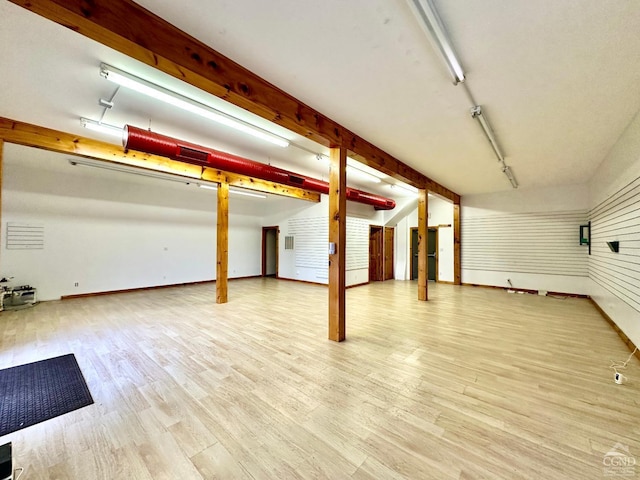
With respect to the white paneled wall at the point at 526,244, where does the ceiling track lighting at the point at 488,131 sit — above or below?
above

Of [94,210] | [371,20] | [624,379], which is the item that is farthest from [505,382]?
[94,210]

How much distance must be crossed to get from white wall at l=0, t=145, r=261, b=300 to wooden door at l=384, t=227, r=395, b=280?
5.95 metres

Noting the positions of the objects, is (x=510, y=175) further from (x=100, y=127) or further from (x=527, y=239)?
(x=100, y=127)

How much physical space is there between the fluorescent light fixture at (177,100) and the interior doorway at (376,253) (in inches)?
246

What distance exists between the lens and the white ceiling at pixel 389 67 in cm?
173

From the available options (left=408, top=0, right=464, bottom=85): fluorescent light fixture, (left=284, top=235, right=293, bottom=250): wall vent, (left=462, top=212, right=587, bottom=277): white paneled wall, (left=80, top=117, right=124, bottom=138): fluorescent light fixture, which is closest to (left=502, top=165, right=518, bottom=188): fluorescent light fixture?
(left=462, top=212, right=587, bottom=277): white paneled wall

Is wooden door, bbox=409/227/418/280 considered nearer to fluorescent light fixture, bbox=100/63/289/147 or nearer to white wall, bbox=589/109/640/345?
white wall, bbox=589/109/640/345

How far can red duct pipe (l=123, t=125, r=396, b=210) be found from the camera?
10.8 feet

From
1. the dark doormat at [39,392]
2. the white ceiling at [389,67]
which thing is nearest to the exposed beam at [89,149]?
the white ceiling at [389,67]

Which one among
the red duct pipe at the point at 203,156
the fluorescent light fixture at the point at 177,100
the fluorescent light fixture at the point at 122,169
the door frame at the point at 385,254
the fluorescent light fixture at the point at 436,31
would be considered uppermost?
the fluorescent light fixture at the point at 122,169

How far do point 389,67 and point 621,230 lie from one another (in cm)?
433

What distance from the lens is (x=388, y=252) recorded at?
32.1 ft

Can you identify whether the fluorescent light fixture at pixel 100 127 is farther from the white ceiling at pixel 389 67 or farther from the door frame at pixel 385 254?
the door frame at pixel 385 254

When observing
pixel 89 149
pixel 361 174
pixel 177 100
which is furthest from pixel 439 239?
pixel 89 149
